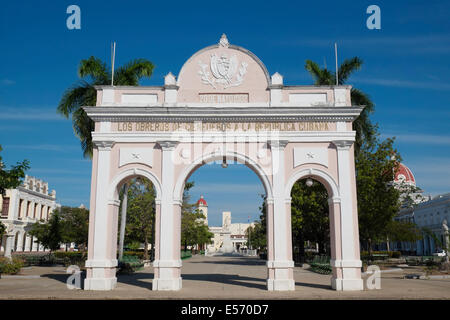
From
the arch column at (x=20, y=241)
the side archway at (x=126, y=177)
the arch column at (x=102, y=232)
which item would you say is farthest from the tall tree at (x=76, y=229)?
the arch column at (x=20, y=241)

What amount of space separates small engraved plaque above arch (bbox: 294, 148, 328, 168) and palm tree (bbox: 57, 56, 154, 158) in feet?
38.8

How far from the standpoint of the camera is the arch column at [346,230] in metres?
14.5

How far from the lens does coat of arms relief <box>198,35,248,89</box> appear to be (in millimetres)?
15938

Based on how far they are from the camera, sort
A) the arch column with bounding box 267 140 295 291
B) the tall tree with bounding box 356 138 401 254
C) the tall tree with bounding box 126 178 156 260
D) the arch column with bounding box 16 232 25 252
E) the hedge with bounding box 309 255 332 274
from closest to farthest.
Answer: the arch column with bounding box 267 140 295 291
the hedge with bounding box 309 255 332 274
the tall tree with bounding box 356 138 401 254
the tall tree with bounding box 126 178 156 260
the arch column with bounding box 16 232 25 252

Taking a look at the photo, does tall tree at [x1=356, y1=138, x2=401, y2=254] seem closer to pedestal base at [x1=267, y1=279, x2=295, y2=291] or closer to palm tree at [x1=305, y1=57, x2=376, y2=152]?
palm tree at [x1=305, y1=57, x2=376, y2=152]

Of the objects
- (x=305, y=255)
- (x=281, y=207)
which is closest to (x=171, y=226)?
(x=281, y=207)

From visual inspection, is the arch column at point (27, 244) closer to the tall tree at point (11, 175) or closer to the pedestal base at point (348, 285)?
the tall tree at point (11, 175)

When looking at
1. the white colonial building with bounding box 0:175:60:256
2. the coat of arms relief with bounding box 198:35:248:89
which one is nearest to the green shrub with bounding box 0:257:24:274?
the coat of arms relief with bounding box 198:35:248:89

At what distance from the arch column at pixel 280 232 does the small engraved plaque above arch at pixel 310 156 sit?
0.58 meters

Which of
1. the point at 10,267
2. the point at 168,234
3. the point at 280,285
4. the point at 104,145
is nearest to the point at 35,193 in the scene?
the point at 10,267

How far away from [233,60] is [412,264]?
25.6 metres

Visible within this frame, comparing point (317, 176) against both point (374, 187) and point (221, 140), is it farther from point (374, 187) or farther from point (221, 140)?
point (374, 187)
